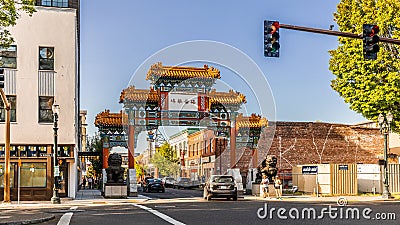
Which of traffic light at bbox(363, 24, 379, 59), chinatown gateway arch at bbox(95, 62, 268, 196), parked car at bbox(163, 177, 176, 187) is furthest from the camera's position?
parked car at bbox(163, 177, 176, 187)

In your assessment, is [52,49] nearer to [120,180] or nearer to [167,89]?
[120,180]

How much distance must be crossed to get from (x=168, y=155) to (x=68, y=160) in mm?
40166

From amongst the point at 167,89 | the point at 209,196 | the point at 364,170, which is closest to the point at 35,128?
the point at 209,196

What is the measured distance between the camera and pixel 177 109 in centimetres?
5000

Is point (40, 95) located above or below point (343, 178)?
above

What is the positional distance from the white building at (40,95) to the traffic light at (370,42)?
73.0 feet

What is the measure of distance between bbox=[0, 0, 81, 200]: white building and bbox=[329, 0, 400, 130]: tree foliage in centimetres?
1681

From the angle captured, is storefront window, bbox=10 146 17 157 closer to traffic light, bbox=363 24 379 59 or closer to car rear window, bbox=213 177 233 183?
car rear window, bbox=213 177 233 183

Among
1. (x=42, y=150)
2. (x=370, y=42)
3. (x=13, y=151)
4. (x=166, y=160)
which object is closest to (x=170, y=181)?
(x=166, y=160)

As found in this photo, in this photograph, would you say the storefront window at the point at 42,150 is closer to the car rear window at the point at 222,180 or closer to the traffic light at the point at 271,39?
the car rear window at the point at 222,180

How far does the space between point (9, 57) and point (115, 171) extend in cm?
969

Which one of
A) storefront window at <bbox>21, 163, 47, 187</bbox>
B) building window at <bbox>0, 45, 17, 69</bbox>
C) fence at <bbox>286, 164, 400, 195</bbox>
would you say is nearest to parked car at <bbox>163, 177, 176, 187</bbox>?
fence at <bbox>286, 164, 400, 195</bbox>

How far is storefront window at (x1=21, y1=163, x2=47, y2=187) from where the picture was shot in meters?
35.4

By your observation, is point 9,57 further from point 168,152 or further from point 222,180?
point 168,152
